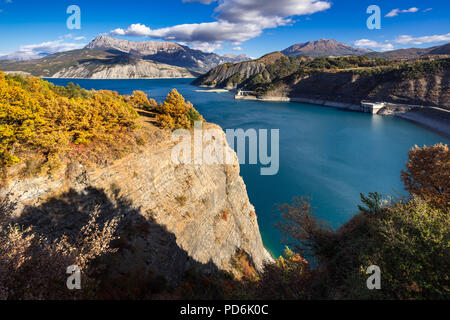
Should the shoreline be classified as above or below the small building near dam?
below

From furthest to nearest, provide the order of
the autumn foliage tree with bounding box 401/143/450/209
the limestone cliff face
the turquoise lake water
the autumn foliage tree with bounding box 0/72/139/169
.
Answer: the turquoise lake water, the autumn foliage tree with bounding box 401/143/450/209, the limestone cliff face, the autumn foliage tree with bounding box 0/72/139/169

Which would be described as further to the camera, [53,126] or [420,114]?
[420,114]
